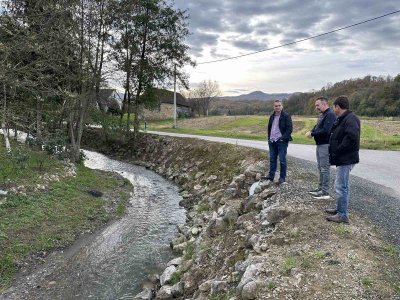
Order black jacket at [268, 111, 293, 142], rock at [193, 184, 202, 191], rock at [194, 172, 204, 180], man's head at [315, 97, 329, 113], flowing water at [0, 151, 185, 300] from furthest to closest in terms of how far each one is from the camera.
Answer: rock at [194, 172, 204, 180]
rock at [193, 184, 202, 191]
black jacket at [268, 111, 293, 142]
man's head at [315, 97, 329, 113]
flowing water at [0, 151, 185, 300]

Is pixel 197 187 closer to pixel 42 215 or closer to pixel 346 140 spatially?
pixel 42 215

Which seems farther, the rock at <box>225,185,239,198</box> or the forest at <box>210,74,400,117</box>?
the forest at <box>210,74,400,117</box>

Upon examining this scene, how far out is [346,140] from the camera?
22.1 ft

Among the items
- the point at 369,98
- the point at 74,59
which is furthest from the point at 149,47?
the point at 369,98

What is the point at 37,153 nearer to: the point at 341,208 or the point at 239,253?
the point at 239,253

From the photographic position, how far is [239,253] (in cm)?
730

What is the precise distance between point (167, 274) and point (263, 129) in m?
34.8

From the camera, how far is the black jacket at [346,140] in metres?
6.69

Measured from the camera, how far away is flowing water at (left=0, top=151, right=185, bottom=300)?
7818mm

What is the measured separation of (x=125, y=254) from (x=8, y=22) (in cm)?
685

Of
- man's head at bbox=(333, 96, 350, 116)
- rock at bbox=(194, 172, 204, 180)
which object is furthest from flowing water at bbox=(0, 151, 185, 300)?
man's head at bbox=(333, 96, 350, 116)

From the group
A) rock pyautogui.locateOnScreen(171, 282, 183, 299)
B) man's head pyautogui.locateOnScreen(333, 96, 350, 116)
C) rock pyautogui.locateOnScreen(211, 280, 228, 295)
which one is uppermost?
man's head pyautogui.locateOnScreen(333, 96, 350, 116)

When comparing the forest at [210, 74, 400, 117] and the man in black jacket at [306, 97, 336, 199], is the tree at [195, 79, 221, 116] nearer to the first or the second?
the forest at [210, 74, 400, 117]

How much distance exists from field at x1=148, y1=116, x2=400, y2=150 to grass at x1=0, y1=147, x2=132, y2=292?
16346 millimetres
